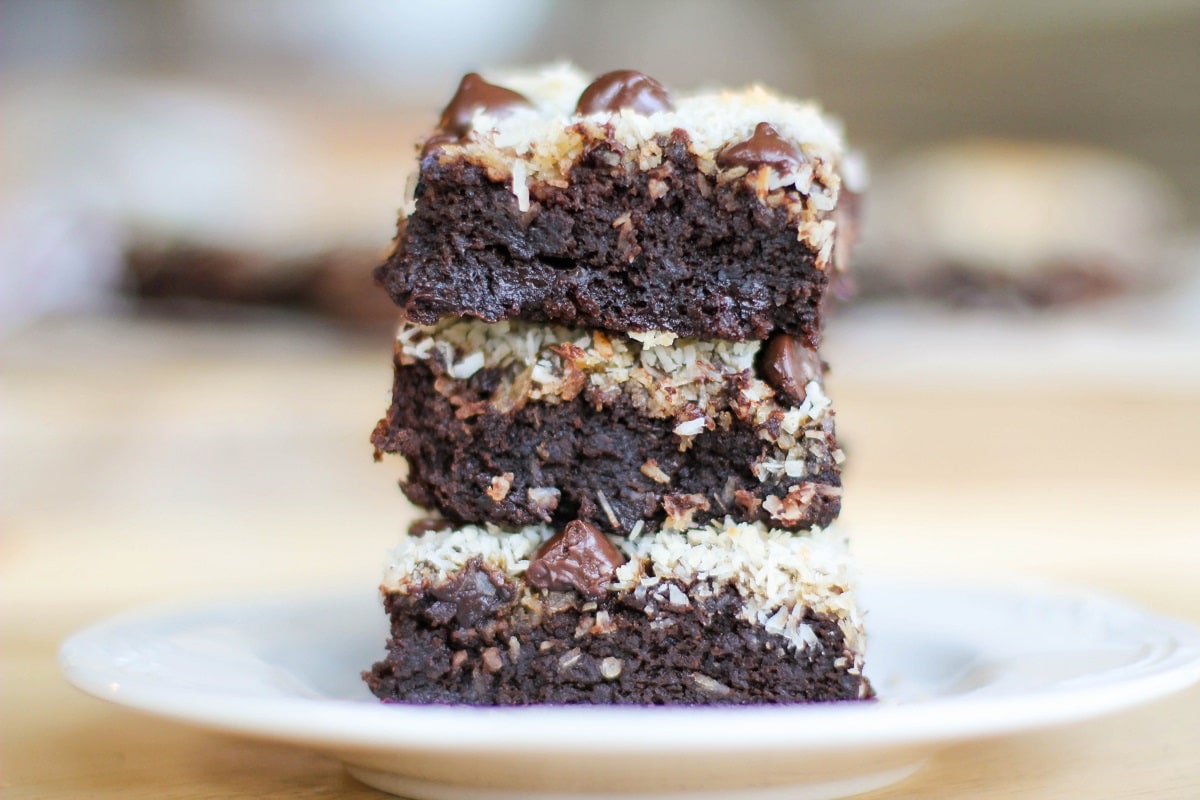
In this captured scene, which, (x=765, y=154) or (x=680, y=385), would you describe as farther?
(x=680, y=385)

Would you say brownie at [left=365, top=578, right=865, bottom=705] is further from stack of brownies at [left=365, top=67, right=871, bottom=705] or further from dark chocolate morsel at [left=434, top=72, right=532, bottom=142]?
dark chocolate morsel at [left=434, top=72, right=532, bottom=142]

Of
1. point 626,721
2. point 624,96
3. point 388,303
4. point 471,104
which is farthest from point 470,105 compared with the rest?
point 388,303

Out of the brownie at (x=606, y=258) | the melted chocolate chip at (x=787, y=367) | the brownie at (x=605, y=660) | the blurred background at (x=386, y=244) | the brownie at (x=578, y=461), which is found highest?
the blurred background at (x=386, y=244)

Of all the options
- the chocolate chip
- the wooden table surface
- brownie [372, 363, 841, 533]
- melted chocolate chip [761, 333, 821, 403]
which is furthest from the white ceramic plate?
the wooden table surface

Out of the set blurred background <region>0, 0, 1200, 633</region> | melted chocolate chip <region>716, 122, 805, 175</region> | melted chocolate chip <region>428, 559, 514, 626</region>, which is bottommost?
melted chocolate chip <region>428, 559, 514, 626</region>

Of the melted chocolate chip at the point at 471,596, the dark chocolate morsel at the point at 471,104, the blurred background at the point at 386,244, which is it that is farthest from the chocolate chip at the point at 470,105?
the blurred background at the point at 386,244

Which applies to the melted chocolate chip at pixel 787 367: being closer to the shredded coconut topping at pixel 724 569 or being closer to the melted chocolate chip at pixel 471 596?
the shredded coconut topping at pixel 724 569

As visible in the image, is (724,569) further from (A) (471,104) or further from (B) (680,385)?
(A) (471,104)
